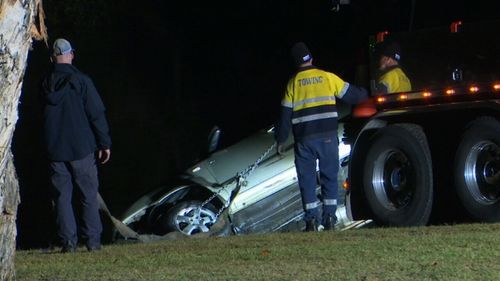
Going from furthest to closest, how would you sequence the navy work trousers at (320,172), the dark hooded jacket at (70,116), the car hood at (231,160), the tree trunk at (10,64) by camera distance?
the car hood at (231,160)
the navy work trousers at (320,172)
the dark hooded jacket at (70,116)
the tree trunk at (10,64)

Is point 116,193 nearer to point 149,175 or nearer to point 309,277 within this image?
point 149,175

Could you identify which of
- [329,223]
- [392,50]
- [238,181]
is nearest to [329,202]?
[329,223]

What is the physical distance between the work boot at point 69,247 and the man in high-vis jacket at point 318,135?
8.02ft

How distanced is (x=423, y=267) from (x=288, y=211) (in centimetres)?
464

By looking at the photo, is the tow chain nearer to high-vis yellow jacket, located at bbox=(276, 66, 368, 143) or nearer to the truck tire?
high-vis yellow jacket, located at bbox=(276, 66, 368, 143)

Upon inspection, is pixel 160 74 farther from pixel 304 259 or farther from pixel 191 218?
pixel 304 259

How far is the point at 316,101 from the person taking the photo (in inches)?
416

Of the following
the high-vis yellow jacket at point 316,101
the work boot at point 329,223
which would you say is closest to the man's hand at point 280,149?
the high-vis yellow jacket at point 316,101

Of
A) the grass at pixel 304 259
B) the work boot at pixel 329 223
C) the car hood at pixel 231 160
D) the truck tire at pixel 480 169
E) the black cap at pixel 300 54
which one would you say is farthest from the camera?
the car hood at pixel 231 160

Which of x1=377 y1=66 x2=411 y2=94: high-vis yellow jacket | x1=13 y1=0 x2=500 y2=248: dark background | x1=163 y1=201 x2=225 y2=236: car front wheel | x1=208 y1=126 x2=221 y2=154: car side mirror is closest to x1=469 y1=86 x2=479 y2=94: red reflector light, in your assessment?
x1=377 y1=66 x2=411 y2=94: high-vis yellow jacket

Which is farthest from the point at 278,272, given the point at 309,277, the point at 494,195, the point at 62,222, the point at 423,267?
the point at 494,195

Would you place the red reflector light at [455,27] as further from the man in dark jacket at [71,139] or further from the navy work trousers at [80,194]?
the navy work trousers at [80,194]

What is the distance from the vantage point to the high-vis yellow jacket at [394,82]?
10.6 metres

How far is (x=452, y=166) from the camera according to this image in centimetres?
1016
